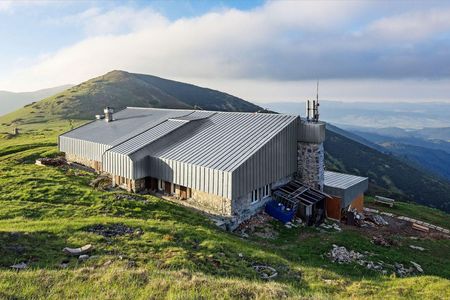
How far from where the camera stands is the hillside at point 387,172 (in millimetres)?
132375

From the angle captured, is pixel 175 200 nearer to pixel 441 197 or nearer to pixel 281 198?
pixel 281 198

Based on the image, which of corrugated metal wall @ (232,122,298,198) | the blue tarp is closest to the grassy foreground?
the blue tarp

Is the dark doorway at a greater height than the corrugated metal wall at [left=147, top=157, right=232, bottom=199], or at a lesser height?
lesser

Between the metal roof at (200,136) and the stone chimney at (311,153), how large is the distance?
1713 mm

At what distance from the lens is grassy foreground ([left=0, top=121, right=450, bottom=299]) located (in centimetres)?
1146

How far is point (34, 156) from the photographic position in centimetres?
4275

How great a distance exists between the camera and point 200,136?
33.3 meters

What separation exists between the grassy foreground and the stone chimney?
608 cm

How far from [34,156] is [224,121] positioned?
80.5 ft

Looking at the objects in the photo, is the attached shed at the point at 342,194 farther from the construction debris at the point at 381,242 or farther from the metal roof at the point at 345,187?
the construction debris at the point at 381,242

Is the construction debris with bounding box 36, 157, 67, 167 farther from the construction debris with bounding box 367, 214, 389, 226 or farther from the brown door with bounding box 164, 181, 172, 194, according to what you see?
the construction debris with bounding box 367, 214, 389, 226

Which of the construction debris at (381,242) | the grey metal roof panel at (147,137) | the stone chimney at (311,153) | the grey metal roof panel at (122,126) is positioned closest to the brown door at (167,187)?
the grey metal roof panel at (147,137)

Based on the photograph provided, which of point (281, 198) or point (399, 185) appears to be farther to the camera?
point (399, 185)

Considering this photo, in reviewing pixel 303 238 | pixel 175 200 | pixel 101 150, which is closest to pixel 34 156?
pixel 101 150
